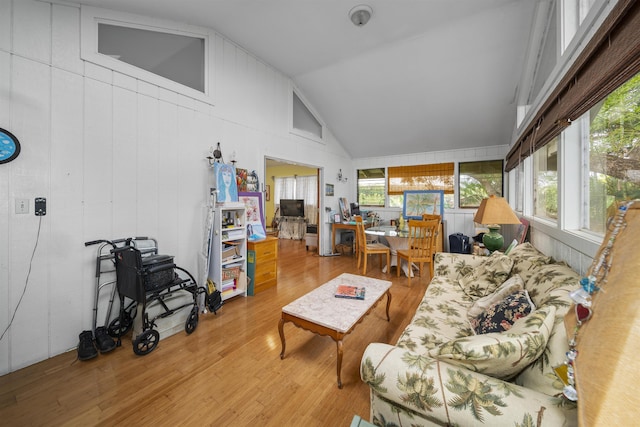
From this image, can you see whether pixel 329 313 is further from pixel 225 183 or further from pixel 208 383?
pixel 225 183

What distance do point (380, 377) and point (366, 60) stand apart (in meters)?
3.95

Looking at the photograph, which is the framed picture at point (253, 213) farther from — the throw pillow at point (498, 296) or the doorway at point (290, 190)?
the doorway at point (290, 190)

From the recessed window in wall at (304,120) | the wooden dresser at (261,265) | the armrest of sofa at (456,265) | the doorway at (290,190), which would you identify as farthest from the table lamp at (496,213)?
the doorway at (290,190)

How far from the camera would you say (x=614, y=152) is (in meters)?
1.31

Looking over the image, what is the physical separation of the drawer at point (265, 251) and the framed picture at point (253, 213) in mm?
153

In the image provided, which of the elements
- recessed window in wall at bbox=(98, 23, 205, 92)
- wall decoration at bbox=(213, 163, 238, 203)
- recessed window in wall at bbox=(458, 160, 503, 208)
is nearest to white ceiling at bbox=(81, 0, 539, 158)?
recessed window in wall at bbox=(98, 23, 205, 92)

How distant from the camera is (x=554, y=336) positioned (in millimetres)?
931

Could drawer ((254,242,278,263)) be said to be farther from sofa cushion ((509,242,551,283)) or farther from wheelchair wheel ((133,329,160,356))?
sofa cushion ((509,242,551,283))

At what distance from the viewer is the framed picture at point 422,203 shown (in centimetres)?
531

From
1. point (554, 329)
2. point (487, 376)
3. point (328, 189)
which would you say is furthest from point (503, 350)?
point (328, 189)

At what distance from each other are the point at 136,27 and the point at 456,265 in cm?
407

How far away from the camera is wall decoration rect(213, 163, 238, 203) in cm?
286

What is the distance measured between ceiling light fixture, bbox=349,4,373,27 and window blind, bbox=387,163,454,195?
3495mm

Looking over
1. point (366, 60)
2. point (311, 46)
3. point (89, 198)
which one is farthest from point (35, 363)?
point (366, 60)
